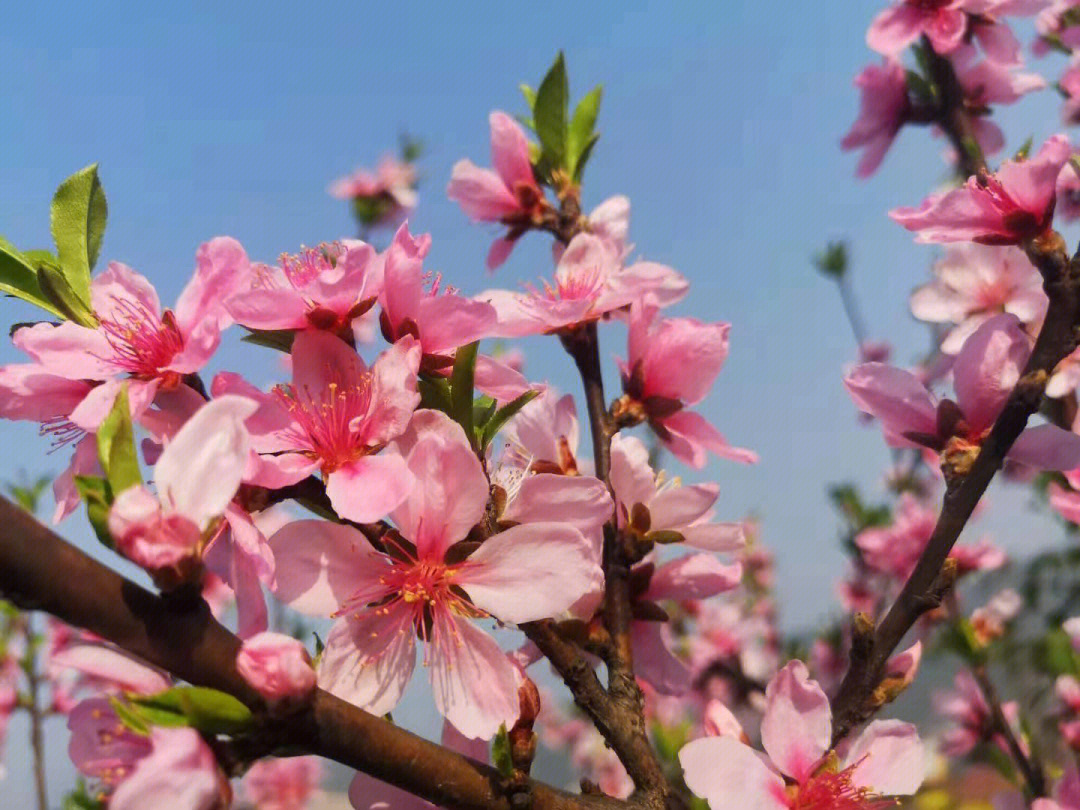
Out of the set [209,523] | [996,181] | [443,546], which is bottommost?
[443,546]

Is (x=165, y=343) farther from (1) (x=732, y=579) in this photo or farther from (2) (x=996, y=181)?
(2) (x=996, y=181)

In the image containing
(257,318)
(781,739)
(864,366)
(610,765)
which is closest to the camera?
(257,318)

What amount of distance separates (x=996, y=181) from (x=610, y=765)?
618 cm

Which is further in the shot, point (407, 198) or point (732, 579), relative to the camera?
point (407, 198)

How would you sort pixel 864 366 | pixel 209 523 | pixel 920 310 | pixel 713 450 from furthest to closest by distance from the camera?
pixel 920 310 → pixel 713 450 → pixel 864 366 → pixel 209 523

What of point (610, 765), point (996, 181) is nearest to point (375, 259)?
point (996, 181)

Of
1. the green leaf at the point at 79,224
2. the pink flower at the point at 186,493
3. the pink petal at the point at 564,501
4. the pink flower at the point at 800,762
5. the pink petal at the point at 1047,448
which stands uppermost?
the green leaf at the point at 79,224

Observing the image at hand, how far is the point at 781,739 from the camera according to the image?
3.38 ft

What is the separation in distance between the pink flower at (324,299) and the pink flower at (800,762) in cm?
64

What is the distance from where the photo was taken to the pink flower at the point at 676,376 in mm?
1354

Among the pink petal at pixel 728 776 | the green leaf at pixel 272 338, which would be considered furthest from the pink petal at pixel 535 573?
the green leaf at pixel 272 338

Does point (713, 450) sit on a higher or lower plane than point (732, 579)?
higher

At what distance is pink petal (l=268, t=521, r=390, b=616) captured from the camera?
0.87m

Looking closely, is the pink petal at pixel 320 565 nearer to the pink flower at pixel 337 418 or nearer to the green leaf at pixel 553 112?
the pink flower at pixel 337 418
